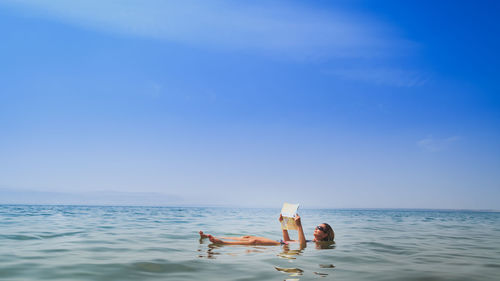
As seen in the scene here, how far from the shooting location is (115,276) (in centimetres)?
552

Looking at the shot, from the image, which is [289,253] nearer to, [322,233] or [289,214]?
[289,214]

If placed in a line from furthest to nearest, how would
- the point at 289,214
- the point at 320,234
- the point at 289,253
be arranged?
1. the point at 320,234
2. the point at 289,214
3. the point at 289,253

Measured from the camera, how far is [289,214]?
8.94 metres

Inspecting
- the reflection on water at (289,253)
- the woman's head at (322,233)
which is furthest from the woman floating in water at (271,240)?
the reflection on water at (289,253)

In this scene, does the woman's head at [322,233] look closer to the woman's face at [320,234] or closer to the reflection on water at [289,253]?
the woman's face at [320,234]

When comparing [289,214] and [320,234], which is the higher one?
[289,214]

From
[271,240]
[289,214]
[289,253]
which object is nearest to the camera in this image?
[289,253]

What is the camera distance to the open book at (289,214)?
29.1 ft

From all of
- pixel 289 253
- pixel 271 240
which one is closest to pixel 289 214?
pixel 289 253

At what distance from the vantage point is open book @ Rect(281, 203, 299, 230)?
8878 millimetres

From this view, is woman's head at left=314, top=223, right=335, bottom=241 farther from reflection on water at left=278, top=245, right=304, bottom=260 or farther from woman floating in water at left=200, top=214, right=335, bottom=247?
reflection on water at left=278, top=245, right=304, bottom=260

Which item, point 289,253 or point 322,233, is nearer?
point 289,253

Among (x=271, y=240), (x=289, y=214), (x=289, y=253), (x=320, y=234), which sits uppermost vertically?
(x=289, y=214)

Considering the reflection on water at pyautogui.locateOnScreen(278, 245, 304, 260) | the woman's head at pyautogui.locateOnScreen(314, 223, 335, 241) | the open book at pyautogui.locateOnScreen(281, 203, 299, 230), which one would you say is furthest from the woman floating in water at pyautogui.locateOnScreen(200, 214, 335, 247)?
the reflection on water at pyautogui.locateOnScreen(278, 245, 304, 260)
